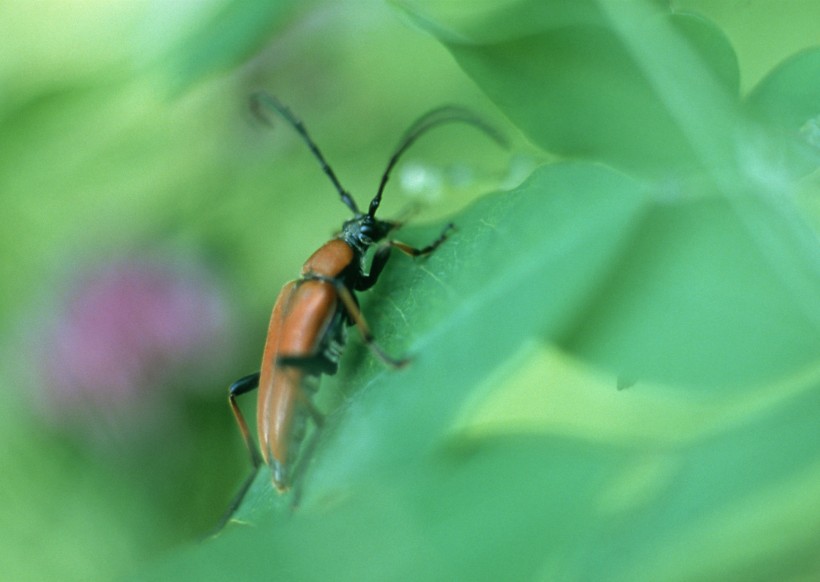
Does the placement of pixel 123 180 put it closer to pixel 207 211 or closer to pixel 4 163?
pixel 207 211

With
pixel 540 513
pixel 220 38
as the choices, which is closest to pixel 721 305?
pixel 540 513

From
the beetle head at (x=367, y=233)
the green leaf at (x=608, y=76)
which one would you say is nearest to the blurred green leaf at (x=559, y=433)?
the green leaf at (x=608, y=76)

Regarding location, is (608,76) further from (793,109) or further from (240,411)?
(240,411)

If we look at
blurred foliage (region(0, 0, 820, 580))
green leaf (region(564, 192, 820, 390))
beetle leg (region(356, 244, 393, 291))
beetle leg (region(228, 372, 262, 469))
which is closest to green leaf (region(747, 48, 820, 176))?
blurred foliage (region(0, 0, 820, 580))

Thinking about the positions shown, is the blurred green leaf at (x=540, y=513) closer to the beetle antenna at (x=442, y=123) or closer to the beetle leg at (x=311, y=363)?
the beetle leg at (x=311, y=363)

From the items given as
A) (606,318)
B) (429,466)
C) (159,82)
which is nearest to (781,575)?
(606,318)

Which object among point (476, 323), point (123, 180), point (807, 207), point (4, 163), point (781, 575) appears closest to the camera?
point (476, 323)

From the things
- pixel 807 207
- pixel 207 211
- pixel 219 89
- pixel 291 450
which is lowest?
pixel 807 207
